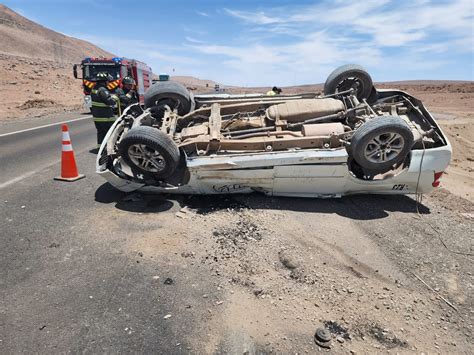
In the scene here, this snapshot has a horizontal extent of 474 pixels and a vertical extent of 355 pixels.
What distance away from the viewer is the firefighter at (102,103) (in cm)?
687

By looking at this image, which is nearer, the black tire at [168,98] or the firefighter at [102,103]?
the black tire at [168,98]

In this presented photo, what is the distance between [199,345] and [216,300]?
1.64ft

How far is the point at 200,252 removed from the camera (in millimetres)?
3697

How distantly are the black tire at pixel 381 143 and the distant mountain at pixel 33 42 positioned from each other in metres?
65.7

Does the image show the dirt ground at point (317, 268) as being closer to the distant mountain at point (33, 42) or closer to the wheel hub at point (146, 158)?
the wheel hub at point (146, 158)

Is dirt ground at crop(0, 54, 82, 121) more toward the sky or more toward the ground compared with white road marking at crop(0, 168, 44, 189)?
more toward the sky

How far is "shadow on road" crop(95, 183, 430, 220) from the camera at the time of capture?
4699 millimetres

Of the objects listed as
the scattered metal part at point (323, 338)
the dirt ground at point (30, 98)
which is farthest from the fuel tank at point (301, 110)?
the dirt ground at point (30, 98)

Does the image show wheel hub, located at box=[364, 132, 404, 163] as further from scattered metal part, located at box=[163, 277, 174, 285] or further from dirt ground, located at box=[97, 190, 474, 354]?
scattered metal part, located at box=[163, 277, 174, 285]

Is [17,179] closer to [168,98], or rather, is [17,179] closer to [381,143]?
[168,98]

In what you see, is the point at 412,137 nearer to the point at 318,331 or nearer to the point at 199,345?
the point at 318,331

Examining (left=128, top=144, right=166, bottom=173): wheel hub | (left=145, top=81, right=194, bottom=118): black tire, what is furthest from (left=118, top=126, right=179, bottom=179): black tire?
(left=145, top=81, right=194, bottom=118): black tire

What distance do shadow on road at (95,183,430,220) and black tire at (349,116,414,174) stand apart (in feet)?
1.93

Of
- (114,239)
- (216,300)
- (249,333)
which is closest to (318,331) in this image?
(249,333)
